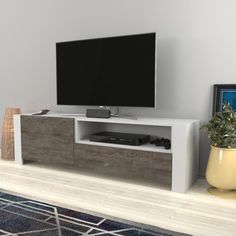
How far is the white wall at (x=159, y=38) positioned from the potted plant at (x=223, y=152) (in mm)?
342

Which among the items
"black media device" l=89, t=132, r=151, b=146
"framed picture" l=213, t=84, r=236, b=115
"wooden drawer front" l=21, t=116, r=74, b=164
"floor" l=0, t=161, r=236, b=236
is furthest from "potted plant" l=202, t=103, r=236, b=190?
"wooden drawer front" l=21, t=116, r=74, b=164

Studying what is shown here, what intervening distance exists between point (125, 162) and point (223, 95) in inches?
36.2

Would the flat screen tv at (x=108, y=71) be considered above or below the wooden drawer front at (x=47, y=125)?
above

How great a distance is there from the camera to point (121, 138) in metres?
2.45

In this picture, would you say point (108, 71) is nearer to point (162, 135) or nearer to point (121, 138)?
point (121, 138)

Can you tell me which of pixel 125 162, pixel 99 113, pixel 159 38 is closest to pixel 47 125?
pixel 99 113

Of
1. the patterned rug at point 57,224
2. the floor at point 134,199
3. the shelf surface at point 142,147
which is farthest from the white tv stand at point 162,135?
the patterned rug at point 57,224

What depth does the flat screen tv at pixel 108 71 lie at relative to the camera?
2383mm

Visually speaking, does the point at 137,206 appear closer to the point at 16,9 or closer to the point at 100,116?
the point at 100,116

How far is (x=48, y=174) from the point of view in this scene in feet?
8.69

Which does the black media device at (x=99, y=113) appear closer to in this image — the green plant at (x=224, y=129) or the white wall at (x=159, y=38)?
the white wall at (x=159, y=38)

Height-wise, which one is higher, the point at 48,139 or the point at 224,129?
the point at 224,129

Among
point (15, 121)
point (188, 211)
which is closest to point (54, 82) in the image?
point (15, 121)

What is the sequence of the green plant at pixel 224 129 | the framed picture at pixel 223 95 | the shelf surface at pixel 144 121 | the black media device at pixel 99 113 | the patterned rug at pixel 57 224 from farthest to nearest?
the black media device at pixel 99 113 < the framed picture at pixel 223 95 < the shelf surface at pixel 144 121 < the green plant at pixel 224 129 < the patterned rug at pixel 57 224
